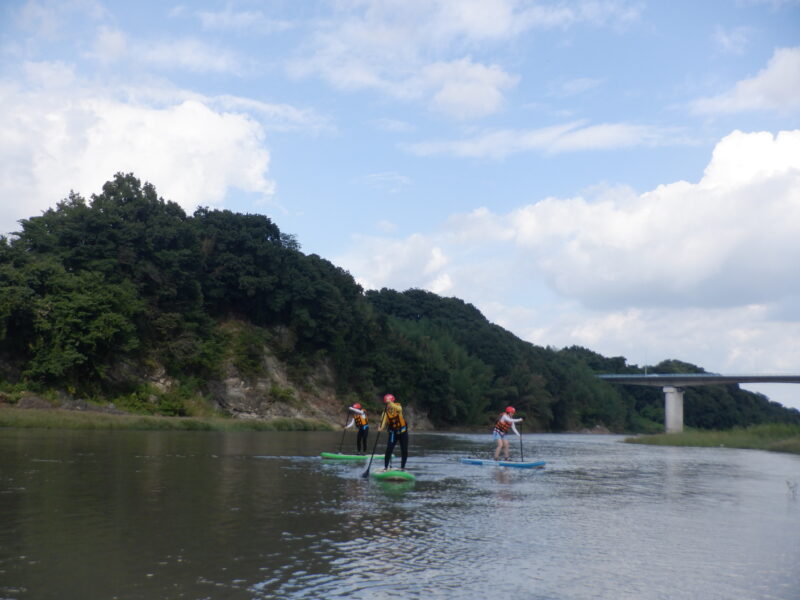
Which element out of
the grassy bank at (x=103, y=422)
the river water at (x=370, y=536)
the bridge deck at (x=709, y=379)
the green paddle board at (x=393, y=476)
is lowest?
the river water at (x=370, y=536)

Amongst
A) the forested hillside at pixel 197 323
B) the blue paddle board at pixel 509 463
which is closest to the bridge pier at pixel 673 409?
the forested hillside at pixel 197 323

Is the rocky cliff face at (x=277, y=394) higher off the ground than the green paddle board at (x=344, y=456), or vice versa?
the rocky cliff face at (x=277, y=394)

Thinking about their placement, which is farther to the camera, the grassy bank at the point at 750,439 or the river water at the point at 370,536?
the grassy bank at the point at 750,439

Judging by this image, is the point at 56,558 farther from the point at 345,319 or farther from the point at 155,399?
the point at 345,319

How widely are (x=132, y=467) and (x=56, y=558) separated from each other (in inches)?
451

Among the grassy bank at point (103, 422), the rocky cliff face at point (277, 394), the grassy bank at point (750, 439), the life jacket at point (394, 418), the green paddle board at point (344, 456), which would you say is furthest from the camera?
the rocky cliff face at point (277, 394)

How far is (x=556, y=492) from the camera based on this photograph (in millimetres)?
18938

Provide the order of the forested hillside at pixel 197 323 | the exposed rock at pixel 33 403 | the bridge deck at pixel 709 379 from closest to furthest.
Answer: the exposed rock at pixel 33 403, the forested hillside at pixel 197 323, the bridge deck at pixel 709 379

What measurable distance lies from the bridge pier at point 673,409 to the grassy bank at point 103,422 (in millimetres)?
67763

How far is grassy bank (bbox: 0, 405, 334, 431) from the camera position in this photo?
38875 millimetres

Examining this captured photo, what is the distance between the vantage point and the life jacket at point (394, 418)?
69.6 feet

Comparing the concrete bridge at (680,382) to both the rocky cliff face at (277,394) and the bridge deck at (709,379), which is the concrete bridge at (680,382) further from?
the rocky cliff face at (277,394)

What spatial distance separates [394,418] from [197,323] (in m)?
52.0

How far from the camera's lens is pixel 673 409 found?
108 meters
